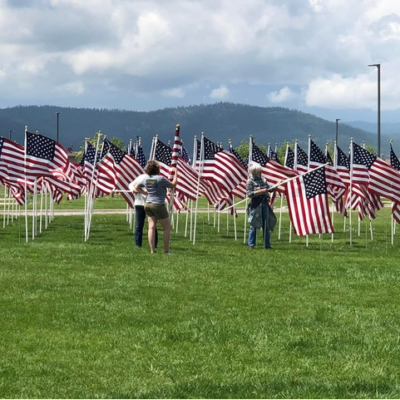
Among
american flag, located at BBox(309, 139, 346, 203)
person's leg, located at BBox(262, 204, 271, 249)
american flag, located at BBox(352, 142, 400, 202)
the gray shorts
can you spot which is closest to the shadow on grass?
the gray shorts

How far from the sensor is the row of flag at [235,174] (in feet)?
52.1

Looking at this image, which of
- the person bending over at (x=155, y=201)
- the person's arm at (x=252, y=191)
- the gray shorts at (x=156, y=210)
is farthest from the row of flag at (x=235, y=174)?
the gray shorts at (x=156, y=210)

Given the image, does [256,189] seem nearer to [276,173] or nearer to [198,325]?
[276,173]

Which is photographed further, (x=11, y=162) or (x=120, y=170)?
(x=120, y=170)

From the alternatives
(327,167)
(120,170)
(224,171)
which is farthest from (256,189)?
(120,170)

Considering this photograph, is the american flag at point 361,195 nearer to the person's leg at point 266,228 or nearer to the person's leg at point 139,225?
the person's leg at point 266,228

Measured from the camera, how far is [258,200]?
16.7 meters

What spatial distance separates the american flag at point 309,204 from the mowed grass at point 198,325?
113cm

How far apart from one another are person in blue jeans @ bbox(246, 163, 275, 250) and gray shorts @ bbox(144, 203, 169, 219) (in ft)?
7.71

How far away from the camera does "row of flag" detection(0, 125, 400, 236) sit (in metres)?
15.9

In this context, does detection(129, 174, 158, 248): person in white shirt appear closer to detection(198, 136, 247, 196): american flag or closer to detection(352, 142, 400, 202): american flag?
detection(198, 136, 247, 196): american flag

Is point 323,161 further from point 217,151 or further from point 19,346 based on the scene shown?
point 19,346

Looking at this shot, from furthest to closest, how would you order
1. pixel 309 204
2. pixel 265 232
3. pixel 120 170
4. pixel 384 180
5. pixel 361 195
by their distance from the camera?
pixel 120 170, pixel 361 195, pixel 384 180, pixel 265 232, pixel 309 204

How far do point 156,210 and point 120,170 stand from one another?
15.0 feet
